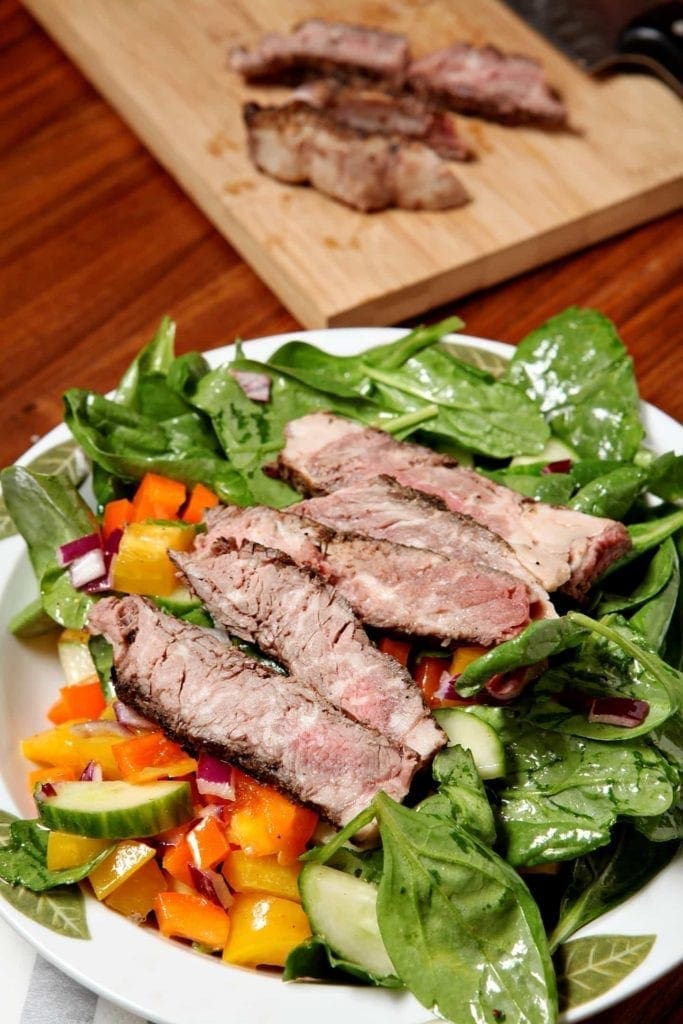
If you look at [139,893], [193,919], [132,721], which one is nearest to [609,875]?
[193,919]

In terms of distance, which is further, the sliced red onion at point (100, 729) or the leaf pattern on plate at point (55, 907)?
the sliced red onion at point (100, 729)

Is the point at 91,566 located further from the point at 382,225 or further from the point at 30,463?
the point at 382,225

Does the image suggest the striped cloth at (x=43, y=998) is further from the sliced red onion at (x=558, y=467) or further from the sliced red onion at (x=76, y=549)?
the sliced red onion at (x=558, y=467)

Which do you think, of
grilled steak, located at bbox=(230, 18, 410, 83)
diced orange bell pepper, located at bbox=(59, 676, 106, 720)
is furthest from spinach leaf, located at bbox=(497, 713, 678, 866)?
grilled steak, located at bbox=(230, 18, 410, 83)

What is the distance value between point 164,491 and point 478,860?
1275 millimetres

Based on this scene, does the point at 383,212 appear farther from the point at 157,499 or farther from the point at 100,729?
the point at 100,729

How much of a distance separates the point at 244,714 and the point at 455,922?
23.9 inches

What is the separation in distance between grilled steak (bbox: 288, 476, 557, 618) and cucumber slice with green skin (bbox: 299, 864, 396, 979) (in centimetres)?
72

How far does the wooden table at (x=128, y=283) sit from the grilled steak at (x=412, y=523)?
1.53 m

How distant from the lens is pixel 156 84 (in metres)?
4.73

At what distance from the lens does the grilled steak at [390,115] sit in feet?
14.9

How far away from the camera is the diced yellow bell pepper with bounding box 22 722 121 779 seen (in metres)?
2.58

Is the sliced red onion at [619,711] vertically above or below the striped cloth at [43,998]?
below

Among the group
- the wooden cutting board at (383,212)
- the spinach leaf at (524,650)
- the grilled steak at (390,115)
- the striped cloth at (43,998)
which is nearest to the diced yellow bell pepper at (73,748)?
the striped cloth at (43,998)
